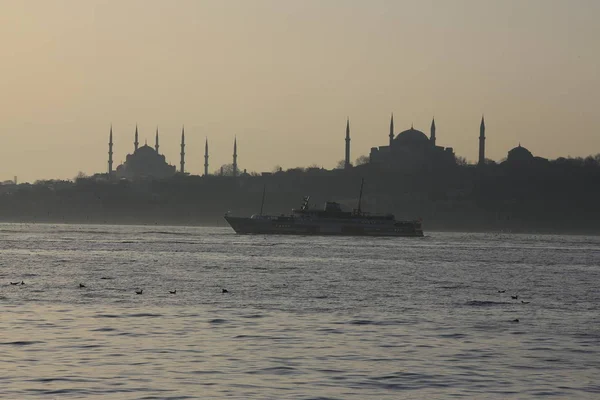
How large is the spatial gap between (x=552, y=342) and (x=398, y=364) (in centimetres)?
676

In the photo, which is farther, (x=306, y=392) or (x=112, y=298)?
(x=112, y=298)

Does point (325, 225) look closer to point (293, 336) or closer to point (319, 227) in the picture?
point (319, 227)

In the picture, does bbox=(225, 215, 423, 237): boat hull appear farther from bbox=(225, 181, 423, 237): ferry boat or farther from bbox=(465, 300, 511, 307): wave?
bbox=(465, 300, 511, 307): wave

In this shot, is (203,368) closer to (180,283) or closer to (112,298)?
(112,298)

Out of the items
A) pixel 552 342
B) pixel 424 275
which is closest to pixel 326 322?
pixel 552 342

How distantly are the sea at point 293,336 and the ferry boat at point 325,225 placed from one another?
105m

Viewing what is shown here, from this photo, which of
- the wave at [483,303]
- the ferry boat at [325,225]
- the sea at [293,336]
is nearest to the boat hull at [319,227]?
the ferry boat at [325,225]

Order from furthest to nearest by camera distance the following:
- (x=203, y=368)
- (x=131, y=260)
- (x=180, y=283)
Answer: (x=131, y=260)
(x=180, y=283)
(x=203, y=368)

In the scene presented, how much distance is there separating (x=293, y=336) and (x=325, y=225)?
5369 inches

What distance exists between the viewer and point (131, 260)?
81.1 meters

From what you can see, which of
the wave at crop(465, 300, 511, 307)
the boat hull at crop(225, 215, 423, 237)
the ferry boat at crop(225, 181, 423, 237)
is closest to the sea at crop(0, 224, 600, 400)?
the wave at crop(465, 300, 511, 307)

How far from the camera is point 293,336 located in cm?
3394

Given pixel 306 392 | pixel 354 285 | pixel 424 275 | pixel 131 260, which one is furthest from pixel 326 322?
pixel 131 260

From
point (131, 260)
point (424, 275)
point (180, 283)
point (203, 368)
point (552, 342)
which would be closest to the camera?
point (203, 368)
